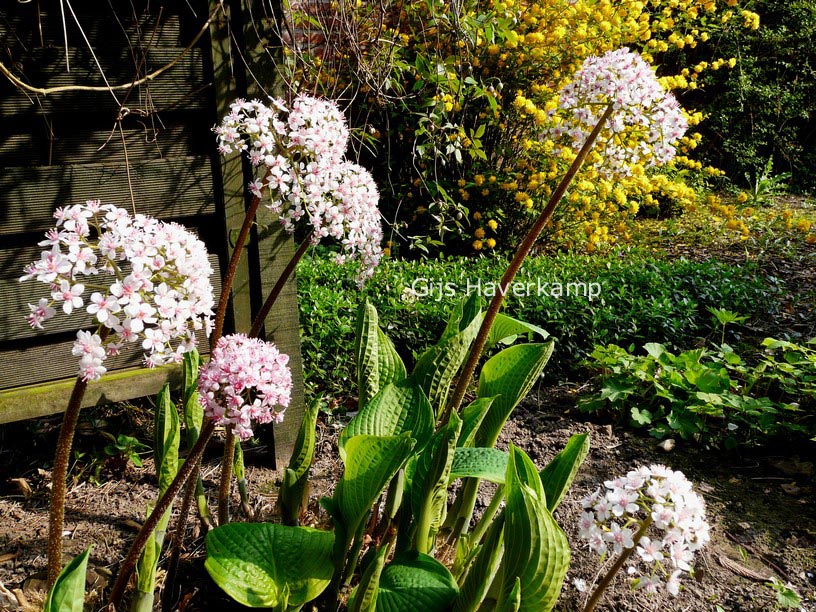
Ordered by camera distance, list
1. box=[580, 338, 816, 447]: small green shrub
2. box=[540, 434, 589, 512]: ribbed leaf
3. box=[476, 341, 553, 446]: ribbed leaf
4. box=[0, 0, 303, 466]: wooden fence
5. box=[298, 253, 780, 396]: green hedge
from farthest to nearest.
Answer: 1. box=[298, 253, 780, 396]: green hedge
2. box=[580, 338, 816, 447]: small green shrub
3. box=[0, 0, 303, 466]: wooden fence
4. box=[476, 341, 553, 446]: ribbed leaf
5. box=[540, 434, 589, 512]: ribbed leaf

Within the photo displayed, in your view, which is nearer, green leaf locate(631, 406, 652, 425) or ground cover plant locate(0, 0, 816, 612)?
ground cover plant locate(0, 0, 816, 612)

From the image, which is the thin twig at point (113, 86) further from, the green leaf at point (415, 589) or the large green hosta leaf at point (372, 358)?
the green leaf at point (415, 589)

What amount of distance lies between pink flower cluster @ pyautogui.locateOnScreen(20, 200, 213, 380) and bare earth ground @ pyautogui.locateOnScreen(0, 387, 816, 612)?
742 mm

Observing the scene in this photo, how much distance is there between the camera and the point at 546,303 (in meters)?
3.15

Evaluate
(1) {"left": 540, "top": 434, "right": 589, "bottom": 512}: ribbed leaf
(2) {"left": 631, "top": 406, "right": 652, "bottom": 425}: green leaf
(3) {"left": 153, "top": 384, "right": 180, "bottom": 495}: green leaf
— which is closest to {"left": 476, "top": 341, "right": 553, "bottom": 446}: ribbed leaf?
(1) {"left": 540, "top": 434, "right": 589, "bottom": 512}: ribbed leaf

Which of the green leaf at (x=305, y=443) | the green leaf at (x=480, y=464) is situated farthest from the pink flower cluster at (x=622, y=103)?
the green leaf at (x=305, y=443)

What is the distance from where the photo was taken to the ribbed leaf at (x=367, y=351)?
63.2 inches

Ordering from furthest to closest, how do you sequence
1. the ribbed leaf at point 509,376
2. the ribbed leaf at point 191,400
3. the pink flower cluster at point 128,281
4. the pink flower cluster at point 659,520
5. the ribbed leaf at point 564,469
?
1. the ribbed leaf at point 509,376
2. the ribbed leaf at point 191,400
3. the ribbed leaf at point 564,469
4. the pink flower cluster at point 659,520
5. the pink flower cluster at point 128,281

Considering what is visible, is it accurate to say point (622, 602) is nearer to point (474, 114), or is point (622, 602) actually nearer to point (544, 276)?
point (544, 276)

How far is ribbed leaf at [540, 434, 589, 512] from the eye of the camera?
1356mm

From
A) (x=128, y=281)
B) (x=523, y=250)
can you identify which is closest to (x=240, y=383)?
(x=128, y=281)

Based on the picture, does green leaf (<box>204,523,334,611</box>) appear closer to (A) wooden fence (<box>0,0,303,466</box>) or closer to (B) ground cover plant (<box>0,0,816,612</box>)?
(B) ground cover plant (<box>0,0,816,612</box>)

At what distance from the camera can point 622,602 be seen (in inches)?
70.2

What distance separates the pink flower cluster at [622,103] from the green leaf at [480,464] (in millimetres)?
737
